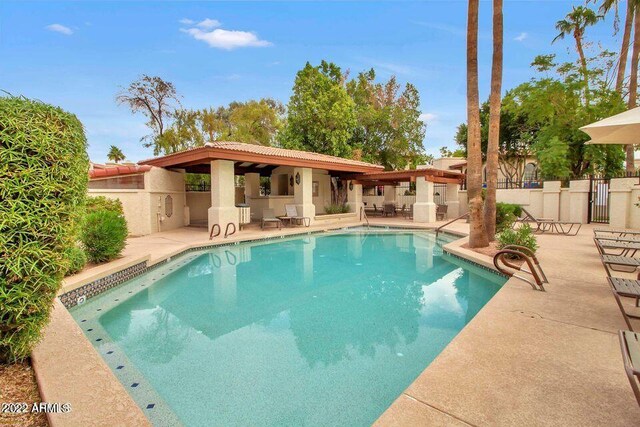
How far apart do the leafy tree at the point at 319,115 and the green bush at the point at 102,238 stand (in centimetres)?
1713

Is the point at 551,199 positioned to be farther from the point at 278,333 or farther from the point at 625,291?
the point at 278,333

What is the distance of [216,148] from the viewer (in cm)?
1202

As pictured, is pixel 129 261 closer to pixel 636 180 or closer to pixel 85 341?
pixel 85 341

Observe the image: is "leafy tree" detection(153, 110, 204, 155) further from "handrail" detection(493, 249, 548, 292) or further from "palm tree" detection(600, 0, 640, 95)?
"palm tree" detection(600, 0, 640, 95)

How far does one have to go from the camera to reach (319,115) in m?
22.7

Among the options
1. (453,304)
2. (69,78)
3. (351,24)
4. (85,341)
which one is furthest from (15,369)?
(351,24)

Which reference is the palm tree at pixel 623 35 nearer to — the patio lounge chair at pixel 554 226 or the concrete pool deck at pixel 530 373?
the patio lounge chair at pixel 554 226

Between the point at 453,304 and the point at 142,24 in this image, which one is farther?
the point at 142,24

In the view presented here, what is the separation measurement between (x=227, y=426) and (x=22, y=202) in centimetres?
243

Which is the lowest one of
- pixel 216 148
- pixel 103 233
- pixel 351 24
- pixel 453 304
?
pixel 453 304

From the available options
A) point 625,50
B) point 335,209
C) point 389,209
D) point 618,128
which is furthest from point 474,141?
point 625,50

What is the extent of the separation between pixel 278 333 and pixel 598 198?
18.4m

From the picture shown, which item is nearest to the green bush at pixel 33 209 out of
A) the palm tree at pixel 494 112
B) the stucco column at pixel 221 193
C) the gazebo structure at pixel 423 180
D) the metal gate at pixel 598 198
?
the palm tree at pixel 494 112

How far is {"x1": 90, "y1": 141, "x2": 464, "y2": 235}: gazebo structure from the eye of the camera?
12.9m
